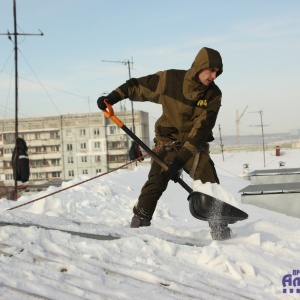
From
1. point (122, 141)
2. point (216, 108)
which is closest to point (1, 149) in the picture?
A: point (122, 141)

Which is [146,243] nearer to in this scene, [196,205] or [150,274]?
[150,274]

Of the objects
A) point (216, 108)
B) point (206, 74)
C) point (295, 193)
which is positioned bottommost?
point (295, 193)

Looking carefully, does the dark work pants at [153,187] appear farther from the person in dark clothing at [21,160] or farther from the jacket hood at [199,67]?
the person in dark clothing at [21,160]

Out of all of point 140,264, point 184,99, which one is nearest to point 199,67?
point 184,99

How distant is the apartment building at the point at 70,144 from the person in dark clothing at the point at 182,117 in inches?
2813

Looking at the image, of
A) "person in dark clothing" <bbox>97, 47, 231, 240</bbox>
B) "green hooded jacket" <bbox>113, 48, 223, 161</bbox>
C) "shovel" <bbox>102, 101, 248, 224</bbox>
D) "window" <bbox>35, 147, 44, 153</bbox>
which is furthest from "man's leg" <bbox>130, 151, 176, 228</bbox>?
"window" <bbox>35, 147, 44, 153</bbox>

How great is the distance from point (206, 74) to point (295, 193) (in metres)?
7.44

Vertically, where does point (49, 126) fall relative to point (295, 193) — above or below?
above

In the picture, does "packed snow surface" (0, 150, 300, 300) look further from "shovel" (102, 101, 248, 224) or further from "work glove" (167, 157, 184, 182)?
"work glove" (167, 157, 184, 182)

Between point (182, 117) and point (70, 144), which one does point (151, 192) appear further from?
point (70, 144)

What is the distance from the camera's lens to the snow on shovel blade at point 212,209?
388cm

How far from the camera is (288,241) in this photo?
392cm

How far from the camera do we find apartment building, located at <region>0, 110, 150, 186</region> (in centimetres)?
7731

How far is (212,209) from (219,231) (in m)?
0.26
